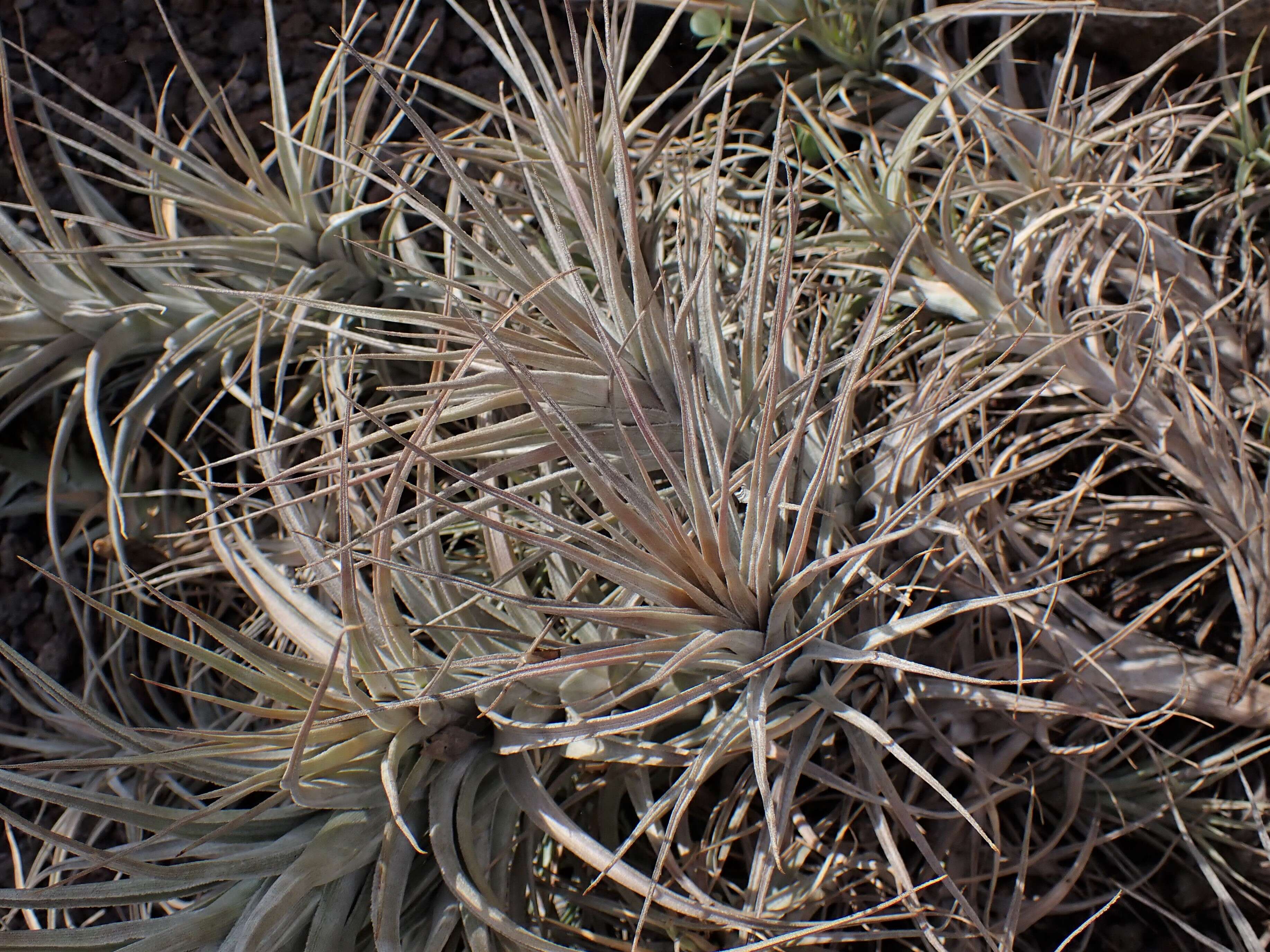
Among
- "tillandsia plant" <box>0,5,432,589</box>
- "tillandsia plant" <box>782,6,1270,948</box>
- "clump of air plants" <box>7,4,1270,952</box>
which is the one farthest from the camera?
"tillandsia plant" <box>0,5,432,589</box>

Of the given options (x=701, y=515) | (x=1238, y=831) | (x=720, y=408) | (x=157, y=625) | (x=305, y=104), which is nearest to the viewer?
(x=701, y=515)

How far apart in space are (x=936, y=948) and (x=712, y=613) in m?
0.25

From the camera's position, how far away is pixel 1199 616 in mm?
886

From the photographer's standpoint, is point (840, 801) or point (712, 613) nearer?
point (712, 613)

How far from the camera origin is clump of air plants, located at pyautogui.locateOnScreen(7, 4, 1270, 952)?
0.59 metres

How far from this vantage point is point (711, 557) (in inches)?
23.0

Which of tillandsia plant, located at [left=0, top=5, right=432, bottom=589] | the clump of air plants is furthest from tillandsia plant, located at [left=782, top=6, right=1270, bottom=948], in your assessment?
tillandsia plant, located at [left=0, top=5, right=432, bottom=589]

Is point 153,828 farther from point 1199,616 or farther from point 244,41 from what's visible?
point 244,41

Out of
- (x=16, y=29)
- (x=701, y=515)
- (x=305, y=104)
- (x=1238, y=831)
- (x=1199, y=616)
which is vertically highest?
(x=16, y=29)

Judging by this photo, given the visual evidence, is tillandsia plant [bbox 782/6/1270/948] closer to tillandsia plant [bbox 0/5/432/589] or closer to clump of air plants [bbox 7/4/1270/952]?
clump of air plants [bbox 7/4/1270/952]

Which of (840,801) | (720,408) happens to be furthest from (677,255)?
(840,801)

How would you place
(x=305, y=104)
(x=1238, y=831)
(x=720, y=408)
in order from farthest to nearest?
(x=305, y=104) → (x=1238, y=831) → (x=720, y=408)

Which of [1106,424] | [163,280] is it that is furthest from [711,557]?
[163,280]

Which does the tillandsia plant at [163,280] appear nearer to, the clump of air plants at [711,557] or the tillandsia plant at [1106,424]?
the clump of air plants at [711,557]
